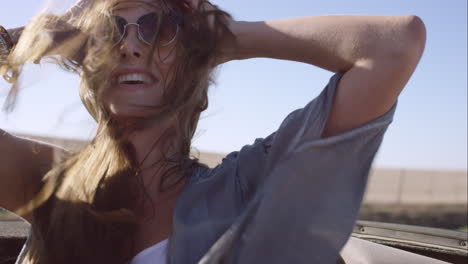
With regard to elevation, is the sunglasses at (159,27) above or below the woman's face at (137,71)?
above

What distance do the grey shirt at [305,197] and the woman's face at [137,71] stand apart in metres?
0.56

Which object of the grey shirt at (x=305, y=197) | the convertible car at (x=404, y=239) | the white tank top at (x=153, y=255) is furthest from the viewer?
the convertible car at (x=404, y=239)

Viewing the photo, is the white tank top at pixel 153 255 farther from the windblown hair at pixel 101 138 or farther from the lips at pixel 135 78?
the lips at pixel 135 78

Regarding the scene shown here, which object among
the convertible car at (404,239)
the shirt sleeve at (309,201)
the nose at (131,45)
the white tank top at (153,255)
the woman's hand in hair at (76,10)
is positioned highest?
the woman's hand in hair at (76,10)

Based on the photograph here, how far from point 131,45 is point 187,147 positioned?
0.49 metres

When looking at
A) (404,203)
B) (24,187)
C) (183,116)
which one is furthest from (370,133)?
(404,203)

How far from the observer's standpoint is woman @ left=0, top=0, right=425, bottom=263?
1360 millimetres

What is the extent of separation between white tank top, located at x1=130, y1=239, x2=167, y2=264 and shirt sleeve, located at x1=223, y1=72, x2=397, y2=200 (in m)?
0.34

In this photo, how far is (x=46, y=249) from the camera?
5.83 ft

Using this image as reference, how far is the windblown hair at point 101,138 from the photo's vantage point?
1758 millimetres

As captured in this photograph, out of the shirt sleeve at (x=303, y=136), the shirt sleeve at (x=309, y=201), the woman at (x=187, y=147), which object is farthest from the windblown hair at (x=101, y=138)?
the shirt sleeve at (x=309, y=201)

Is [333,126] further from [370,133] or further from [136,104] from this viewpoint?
[136,104]

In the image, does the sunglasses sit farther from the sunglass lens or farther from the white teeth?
the white teeth

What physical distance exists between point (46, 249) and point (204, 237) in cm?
65
